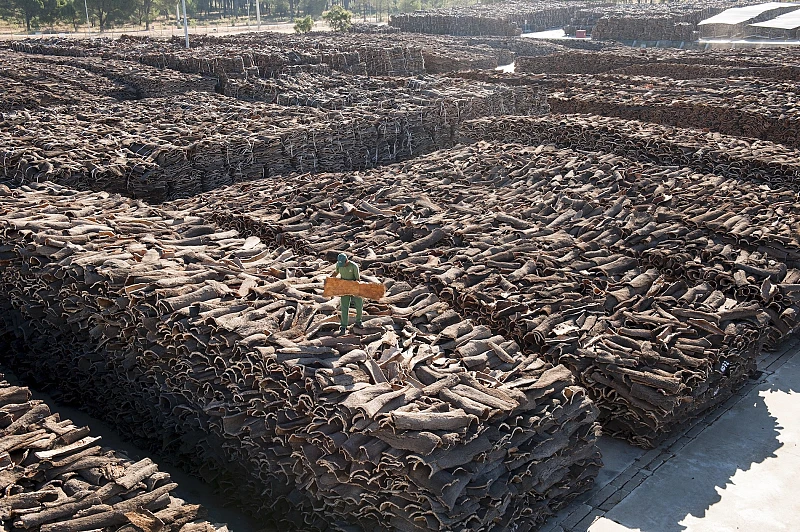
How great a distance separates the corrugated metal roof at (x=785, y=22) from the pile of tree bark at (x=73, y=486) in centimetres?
6519

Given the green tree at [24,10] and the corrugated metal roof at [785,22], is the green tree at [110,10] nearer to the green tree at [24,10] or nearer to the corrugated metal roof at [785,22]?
the green tree at [24,10]

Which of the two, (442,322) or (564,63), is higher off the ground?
(564,63)

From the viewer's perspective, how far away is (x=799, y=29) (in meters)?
57.8

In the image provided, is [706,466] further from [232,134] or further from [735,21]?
[735,21]

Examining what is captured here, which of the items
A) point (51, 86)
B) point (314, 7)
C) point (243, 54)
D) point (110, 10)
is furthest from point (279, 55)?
point (314, 7)

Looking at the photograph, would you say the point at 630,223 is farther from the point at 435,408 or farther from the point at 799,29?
the point at 799,29

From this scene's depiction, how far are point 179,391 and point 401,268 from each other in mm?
4495

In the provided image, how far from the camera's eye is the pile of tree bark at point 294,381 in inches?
305

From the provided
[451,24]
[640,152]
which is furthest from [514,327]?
[451,24]

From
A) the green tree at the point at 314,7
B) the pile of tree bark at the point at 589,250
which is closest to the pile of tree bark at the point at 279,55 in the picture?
the pile of tree bark at the point at 589,250

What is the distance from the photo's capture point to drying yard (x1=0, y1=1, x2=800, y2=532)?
7.80 meters

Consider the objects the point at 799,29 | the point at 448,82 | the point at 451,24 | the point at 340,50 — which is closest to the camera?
the point at 448,82

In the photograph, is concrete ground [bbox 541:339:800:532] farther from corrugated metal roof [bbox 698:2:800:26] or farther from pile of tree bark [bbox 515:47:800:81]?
corrugated metal roof [bbox 698:2:800:26]

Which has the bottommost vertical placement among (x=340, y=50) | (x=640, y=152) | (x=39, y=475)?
(x=39, y=475)
